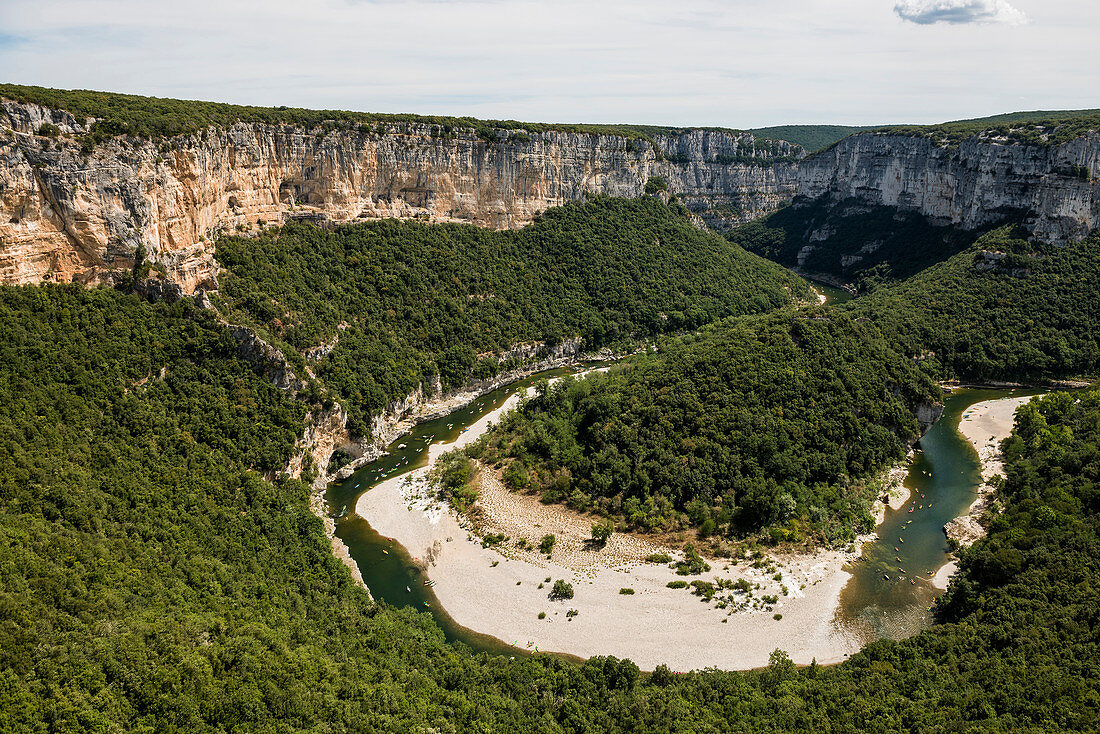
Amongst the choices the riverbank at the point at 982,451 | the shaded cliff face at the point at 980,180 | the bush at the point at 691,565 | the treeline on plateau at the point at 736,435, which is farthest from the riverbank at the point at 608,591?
the shaded cliff face at the point at 980,180

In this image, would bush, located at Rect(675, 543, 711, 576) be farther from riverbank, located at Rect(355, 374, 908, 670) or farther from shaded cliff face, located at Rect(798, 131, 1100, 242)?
shaded cliff face, located at Rect(798, 131, 1100, 242)

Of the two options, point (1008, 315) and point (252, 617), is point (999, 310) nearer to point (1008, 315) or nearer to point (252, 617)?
point (1008, 315)

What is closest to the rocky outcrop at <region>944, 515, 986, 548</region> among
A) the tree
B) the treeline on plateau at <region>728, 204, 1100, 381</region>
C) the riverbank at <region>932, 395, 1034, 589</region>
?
the riverbank at <region>932, 395, 1034, 589</region>

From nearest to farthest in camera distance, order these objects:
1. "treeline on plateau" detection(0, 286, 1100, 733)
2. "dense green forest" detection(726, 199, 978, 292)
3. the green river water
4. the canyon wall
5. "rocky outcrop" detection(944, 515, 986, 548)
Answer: "treeline on plateau" detection(0, 286, 1100, 733)
the green river water
the canyon wall
"rocky outcrop" detection(944, 515, 986, 548)
"dense green forest" detection(726, 199, 978, 292)

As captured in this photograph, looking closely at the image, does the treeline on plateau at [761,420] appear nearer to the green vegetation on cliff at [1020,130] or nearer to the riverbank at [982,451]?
the riverbank at [982,451]

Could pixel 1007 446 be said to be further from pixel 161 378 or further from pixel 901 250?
pixel 161 378

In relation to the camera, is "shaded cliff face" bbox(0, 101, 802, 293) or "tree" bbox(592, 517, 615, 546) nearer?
"shaded cliff face" bbox(0, 101, 802, 293)

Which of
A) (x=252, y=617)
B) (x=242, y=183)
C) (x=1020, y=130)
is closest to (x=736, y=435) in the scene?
(x=252, y=617)
